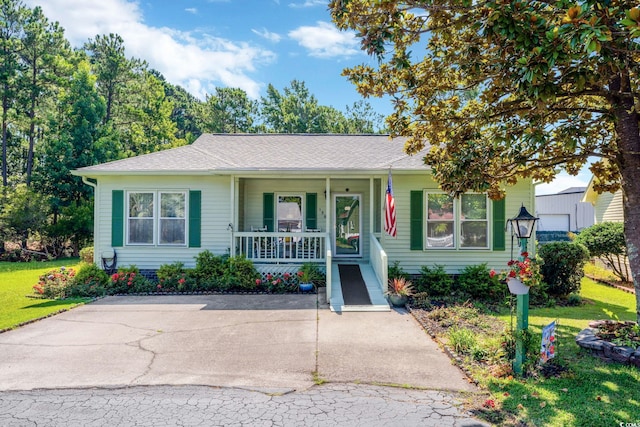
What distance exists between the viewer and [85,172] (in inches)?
418

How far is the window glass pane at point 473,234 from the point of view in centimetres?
1046

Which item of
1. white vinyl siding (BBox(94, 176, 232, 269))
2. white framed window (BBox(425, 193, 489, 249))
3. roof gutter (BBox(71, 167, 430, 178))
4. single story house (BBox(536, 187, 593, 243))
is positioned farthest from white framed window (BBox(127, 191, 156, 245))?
single story house (BBox(536, 187, 593, 243))

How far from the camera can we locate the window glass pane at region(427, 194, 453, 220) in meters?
10.5

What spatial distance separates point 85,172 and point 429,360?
1038cm

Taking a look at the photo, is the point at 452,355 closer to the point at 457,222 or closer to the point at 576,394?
the point at 576,394

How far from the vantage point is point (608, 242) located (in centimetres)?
1162

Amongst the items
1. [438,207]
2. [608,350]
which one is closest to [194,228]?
[438,207]

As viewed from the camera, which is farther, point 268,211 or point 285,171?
point 268,211

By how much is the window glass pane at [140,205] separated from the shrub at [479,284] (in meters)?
9.13

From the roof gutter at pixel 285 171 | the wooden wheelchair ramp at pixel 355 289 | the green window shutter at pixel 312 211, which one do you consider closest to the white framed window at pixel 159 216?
the roof gutter at pixel 285 171

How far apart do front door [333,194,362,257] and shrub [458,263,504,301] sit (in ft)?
11.3

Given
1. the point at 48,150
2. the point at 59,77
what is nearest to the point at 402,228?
the point at 48,150

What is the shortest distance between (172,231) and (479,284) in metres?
8.77

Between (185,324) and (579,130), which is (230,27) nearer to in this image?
(185,324)
